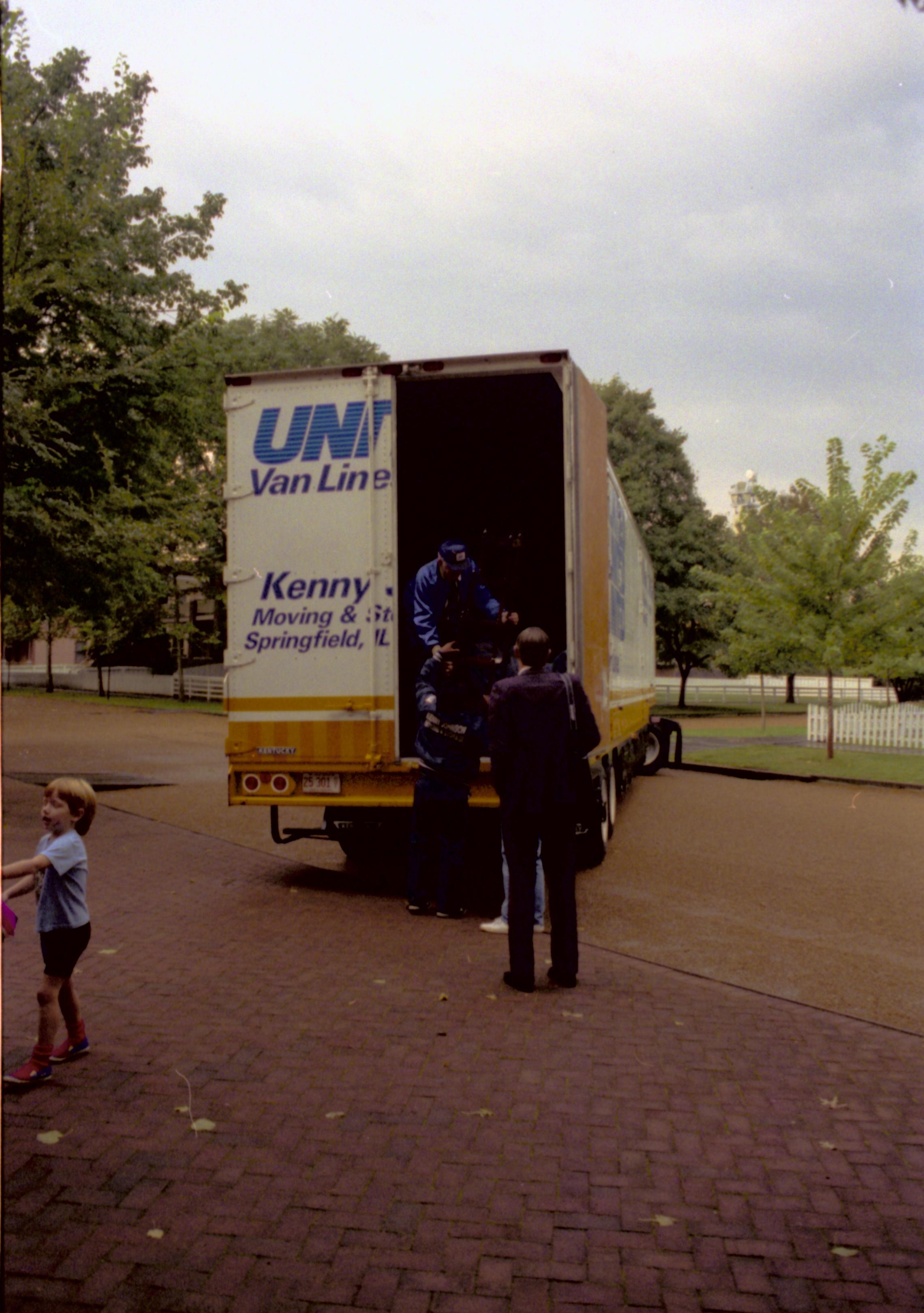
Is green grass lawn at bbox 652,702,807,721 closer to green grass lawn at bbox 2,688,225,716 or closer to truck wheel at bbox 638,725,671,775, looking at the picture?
green grass lawn at bbox 2,688,225,716

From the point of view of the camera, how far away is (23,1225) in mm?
3406

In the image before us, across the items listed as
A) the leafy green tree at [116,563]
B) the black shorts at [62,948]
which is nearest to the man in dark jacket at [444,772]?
the black shorts at [62,948]

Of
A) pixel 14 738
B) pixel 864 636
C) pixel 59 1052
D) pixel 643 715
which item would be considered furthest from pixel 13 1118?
pixel 14 738

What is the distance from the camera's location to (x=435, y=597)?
8125mm

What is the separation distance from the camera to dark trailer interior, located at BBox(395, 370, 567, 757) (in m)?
8.62

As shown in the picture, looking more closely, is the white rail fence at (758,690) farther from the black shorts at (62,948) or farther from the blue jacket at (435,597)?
the black shorts at (62,948)

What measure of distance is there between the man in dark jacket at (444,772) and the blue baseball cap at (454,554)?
65cm

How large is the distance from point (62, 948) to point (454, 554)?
419 cm

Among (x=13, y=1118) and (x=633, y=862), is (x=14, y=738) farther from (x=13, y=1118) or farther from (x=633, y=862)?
(x=13, y=1118)

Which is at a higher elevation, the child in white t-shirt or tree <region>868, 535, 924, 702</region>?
tree <region>868, 535, 924, 702</region>

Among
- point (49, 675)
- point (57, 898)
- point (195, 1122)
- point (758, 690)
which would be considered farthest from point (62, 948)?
point (758, 690)

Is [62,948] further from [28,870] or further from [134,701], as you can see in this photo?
[134,701]

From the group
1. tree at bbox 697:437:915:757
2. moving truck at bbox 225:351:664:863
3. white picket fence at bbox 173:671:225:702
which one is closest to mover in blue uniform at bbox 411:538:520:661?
moving truck at bbox 225:351:664:863

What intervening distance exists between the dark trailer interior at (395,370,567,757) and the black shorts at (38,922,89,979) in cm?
405
